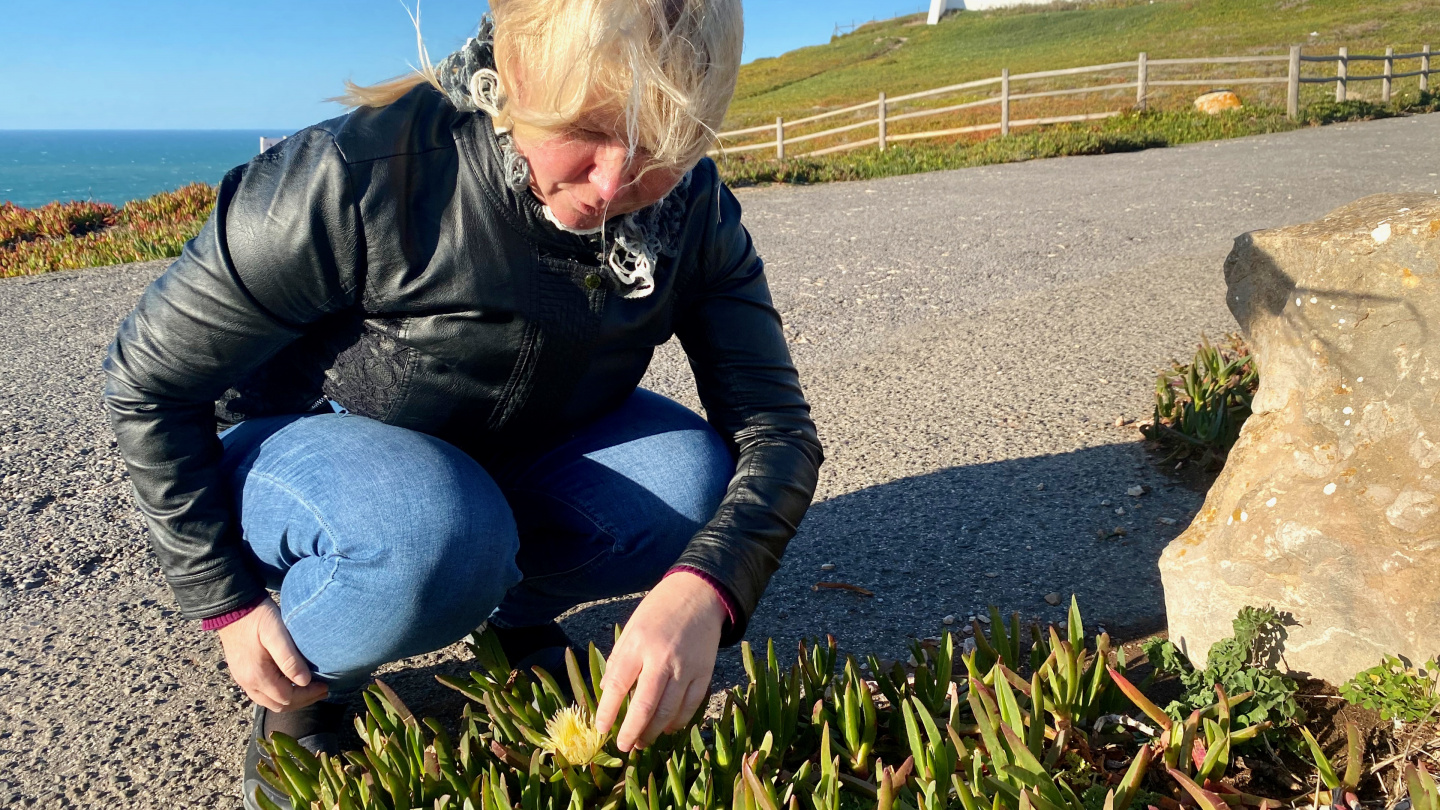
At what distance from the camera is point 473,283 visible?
1646 mm

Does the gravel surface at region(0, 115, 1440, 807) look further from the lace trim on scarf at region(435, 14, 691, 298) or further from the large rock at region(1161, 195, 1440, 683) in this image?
the lace trim on scarf at region(435, 14, 691, 298)

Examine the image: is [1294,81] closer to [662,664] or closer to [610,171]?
[610,171]

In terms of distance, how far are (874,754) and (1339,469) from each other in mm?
1012

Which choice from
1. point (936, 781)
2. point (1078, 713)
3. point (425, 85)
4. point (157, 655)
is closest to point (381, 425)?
point (425, 85)

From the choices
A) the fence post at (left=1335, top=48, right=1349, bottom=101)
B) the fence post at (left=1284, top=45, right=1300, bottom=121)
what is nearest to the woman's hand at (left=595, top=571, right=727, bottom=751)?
the fence post at (left=1284, top=45, right=1300, bottom=121)

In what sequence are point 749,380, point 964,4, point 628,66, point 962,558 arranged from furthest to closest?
point 964,4 → point 962,558 → point 749,380 → point 628,66

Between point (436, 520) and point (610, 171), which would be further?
point (436, 520)

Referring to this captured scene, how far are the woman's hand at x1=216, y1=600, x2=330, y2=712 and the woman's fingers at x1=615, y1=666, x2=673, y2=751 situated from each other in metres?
0.64

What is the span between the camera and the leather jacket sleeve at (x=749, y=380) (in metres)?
1.80

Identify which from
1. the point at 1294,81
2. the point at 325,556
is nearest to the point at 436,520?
the point at 325,556

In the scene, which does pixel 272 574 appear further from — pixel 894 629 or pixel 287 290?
pixel 894 629

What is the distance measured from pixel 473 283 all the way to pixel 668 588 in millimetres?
587

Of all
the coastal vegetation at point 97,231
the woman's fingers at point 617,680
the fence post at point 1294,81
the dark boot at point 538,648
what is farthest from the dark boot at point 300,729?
the fence post at point 1294,81

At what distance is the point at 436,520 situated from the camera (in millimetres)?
1669
